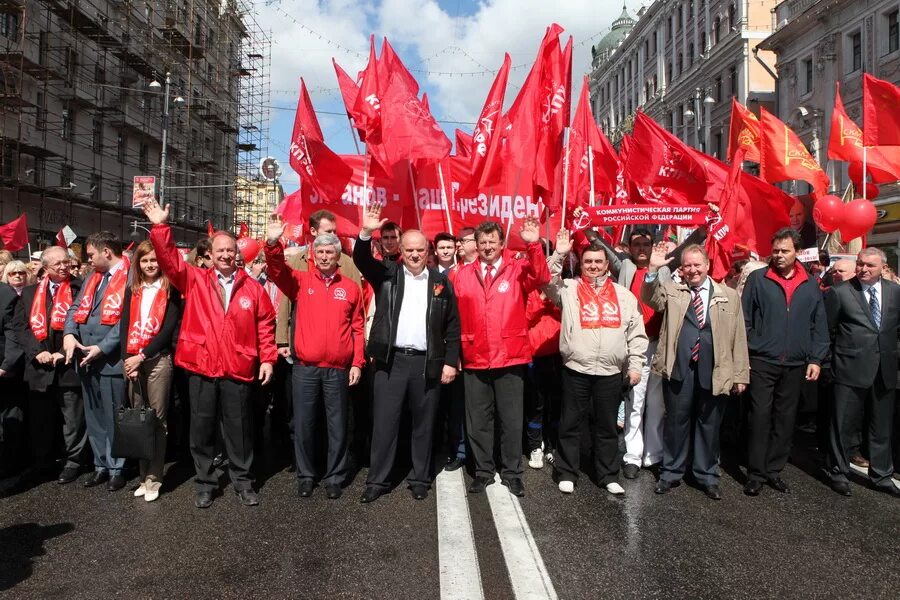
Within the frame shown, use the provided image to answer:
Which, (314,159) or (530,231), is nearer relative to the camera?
(530,231)

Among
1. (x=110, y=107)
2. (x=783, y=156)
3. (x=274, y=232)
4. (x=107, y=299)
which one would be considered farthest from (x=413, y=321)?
(x=110, y=107)

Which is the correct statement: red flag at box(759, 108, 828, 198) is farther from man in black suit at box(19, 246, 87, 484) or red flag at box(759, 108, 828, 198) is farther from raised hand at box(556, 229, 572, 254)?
man in black suit at box(19, 246, 87, 484)

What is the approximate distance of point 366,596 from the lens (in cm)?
332

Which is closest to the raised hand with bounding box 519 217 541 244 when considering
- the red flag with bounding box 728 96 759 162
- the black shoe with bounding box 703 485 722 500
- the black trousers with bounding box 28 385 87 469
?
the black shoe with bounding box 703 485 722 500

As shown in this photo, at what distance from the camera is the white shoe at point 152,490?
15.5ft

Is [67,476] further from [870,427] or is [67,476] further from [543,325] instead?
[870,427]

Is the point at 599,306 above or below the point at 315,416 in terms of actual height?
above

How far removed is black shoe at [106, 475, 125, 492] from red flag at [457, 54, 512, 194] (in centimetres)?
399

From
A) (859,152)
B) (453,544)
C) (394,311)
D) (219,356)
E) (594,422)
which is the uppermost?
(859,152)

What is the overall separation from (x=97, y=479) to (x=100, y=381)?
2.44 feet

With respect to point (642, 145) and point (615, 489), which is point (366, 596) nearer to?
point (615, 489)

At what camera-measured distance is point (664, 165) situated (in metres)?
9.32

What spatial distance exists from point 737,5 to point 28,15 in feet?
121

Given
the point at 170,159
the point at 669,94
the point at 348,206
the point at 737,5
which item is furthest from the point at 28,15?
the point at 669,94
